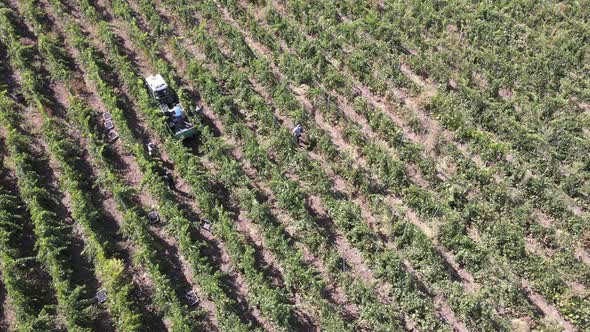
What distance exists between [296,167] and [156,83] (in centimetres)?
698

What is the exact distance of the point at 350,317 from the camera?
15.0 metres

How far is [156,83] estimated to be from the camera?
20.6 m

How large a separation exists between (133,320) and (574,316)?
1290cm

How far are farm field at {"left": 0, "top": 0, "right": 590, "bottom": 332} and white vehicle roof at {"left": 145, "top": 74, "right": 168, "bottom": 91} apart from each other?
519mm

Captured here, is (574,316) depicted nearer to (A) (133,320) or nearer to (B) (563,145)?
(B) (563,145)

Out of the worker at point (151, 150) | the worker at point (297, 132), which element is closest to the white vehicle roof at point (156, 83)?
the worker at point (151, 150)

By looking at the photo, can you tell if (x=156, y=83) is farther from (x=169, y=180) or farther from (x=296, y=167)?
(x=296, y=167)

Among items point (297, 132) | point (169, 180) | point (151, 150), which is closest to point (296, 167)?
point (297, 132)

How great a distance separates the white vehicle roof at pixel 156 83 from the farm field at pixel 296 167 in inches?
20.4

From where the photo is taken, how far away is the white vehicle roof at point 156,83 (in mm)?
20406

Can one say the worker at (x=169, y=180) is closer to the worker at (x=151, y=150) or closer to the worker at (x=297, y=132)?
the worker at (x=151, y=150)

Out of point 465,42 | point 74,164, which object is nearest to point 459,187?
point 465,42

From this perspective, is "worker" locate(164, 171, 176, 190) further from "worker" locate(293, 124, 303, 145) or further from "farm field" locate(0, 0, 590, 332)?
"worker" locate(293, 124, 303, 145)

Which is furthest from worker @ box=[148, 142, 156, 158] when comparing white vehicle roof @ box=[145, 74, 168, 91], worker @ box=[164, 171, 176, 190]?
white vehicle roof @ box=[145, 74, 168, 91]
